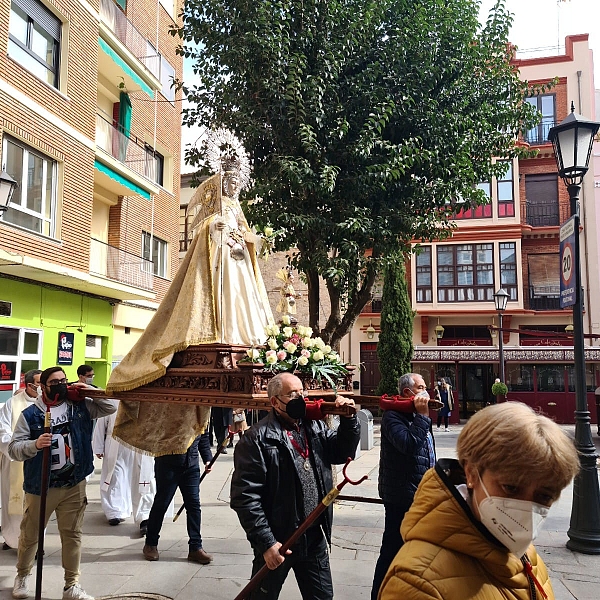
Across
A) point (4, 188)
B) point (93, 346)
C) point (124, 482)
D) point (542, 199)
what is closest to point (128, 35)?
point (93, 346)

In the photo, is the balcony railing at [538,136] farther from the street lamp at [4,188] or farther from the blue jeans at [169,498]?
the blue jeans at [169,498]

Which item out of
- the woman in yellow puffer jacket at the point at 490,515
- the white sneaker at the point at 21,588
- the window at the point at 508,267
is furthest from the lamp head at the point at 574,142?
the window at the point at 508,267

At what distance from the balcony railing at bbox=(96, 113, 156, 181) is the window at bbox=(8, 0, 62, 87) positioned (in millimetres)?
1911

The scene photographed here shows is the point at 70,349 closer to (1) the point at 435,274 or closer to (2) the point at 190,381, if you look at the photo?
(2) the point at 190,381

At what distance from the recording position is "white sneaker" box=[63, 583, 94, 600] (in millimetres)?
4691

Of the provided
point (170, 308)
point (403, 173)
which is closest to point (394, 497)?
point (170, 308)

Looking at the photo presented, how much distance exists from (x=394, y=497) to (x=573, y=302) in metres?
3.89

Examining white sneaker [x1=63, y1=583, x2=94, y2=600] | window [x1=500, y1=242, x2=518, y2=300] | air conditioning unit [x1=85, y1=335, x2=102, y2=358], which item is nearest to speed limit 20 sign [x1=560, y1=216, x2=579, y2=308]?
white sneaker [x1=63, y1=583, x2=94, y2=600]

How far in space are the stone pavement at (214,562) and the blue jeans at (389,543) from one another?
2.16 ft

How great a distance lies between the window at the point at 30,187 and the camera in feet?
38.7

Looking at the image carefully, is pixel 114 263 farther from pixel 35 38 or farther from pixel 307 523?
pixel 307 523

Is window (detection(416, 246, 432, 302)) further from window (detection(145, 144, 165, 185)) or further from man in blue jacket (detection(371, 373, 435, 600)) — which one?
man in blue jacket (detection(371, 373, 435, 600))

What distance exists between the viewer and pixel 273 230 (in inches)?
373

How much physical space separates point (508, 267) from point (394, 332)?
21.7 feet
